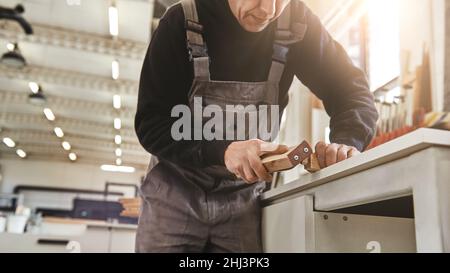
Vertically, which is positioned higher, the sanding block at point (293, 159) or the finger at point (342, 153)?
the finger at point (342, 153)

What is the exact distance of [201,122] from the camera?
755mm

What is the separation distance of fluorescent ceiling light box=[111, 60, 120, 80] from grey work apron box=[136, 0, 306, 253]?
392 centimetres

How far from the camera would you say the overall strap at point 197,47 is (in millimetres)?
731

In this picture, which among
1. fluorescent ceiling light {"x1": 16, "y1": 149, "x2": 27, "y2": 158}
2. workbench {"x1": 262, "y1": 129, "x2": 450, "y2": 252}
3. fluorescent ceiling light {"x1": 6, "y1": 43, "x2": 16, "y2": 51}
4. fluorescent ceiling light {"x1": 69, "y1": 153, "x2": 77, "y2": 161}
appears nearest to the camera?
workbench {"x1": 262, "y1": 129, "x2": 450, "y2": 252}

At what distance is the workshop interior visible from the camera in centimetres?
40

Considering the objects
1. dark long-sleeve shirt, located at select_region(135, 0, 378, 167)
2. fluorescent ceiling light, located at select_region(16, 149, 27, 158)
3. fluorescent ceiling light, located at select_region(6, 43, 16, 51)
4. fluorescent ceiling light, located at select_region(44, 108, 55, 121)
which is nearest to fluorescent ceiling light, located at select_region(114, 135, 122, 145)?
fluorescent ceiling light, located at select_region(44, 108, 55, 121)

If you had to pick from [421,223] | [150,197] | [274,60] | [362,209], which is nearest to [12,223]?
[150,197]

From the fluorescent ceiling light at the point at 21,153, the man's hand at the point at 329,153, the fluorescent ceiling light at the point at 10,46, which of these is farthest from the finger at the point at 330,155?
the fluorescent ceiling light at the point at 21,153

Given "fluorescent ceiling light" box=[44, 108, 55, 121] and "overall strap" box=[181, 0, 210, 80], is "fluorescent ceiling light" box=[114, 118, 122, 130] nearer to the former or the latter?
"fluorescent ceiling light" box=[44, 108, 55, 121]

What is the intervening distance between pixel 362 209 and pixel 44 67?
4.72 meters

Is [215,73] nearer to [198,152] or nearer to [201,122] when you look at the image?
[201,122]

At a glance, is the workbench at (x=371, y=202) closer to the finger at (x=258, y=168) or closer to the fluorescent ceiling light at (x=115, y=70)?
the finger at (x=258, y=168)

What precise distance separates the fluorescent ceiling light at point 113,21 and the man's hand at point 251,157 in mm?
2864

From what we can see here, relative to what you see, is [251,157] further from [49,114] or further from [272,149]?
[49,114]
